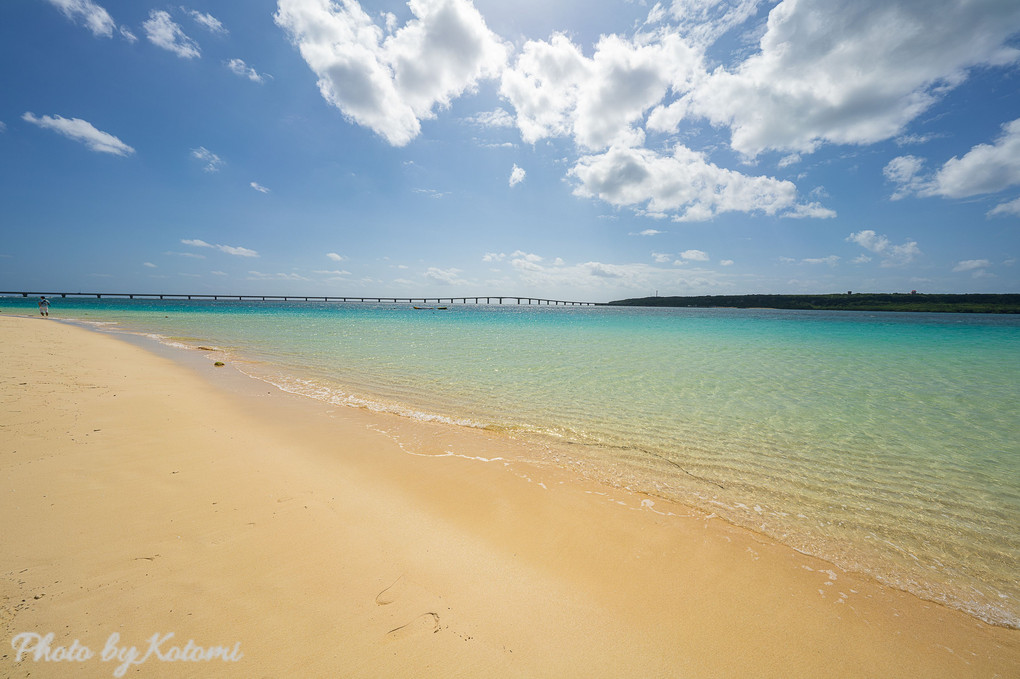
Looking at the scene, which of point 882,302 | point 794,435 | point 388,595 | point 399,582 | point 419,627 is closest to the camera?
point 419,627

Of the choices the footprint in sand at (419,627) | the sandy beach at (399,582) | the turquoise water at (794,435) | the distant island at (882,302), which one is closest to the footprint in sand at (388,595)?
the sandy beach at (399,582)

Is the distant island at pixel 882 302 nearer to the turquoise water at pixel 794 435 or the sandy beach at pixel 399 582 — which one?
the turquoise water at pixel 794 435

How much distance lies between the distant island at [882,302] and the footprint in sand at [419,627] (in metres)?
157

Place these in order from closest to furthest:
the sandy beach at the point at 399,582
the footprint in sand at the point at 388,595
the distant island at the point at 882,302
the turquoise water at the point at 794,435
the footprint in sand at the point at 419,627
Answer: the sandy beach at the point at 399,582 → the footprint in sand at the point at 419,627 → the footprint in sand at the point at 388,595 → the turquoise water at the point at 794,435 → the distant island at the point at 882,302

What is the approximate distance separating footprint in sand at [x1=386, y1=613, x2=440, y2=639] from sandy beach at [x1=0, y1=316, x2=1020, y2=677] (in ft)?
0.05

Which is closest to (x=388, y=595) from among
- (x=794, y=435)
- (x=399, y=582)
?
(x=399, y=582)

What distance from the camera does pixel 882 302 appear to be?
401 ft

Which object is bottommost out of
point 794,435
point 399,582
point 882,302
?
point 794,435

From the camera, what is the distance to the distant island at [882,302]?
104344 mm

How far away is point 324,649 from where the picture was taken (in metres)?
2.47

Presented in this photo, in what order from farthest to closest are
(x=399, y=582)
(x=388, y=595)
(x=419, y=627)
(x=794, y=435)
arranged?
1. (x=794, y=435)
2. (x=399, y=582)
3. (x=388, y=595)
4. (x=419, y=627)

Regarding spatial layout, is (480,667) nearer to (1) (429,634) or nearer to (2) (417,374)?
(1) (429,634)

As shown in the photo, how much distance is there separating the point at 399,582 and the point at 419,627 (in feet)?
1.73

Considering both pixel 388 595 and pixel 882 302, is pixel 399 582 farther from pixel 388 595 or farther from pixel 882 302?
pixel 882 302
